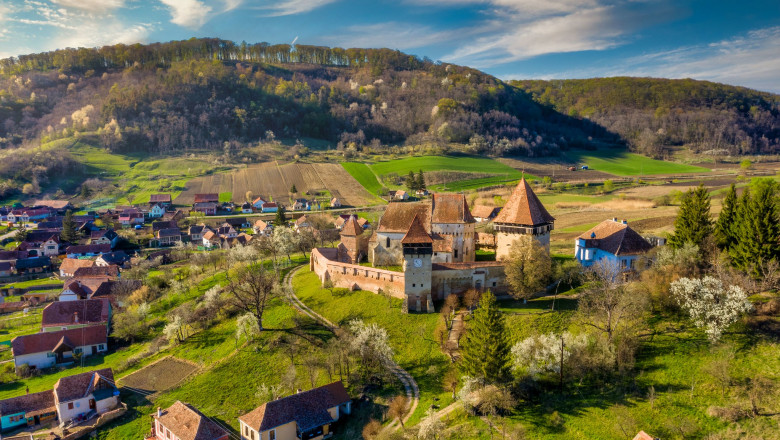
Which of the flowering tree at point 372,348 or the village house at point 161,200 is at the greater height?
the village house at point 161,200

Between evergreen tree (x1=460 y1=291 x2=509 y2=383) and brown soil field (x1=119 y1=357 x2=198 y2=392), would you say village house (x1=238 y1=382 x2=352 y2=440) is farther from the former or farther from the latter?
brown soil field (x1=119 y1=357 x2=198 y2=392)

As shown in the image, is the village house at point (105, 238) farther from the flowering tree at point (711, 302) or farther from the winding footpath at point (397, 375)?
the flowering tree at point (711, 302)

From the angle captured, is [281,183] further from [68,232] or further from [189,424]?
[189,424]

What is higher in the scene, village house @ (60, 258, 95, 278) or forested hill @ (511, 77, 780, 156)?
forested hill @ (511, 77, 780, 156)

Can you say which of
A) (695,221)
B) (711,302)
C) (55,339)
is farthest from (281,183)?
(711,302)

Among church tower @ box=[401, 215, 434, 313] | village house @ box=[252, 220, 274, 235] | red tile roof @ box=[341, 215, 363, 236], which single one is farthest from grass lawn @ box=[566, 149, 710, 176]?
church tower @ box=[401, 215, 434, 313]

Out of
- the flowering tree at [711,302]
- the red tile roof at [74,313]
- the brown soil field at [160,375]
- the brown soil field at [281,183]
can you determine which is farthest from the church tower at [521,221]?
the brown soil field at [281,183]
